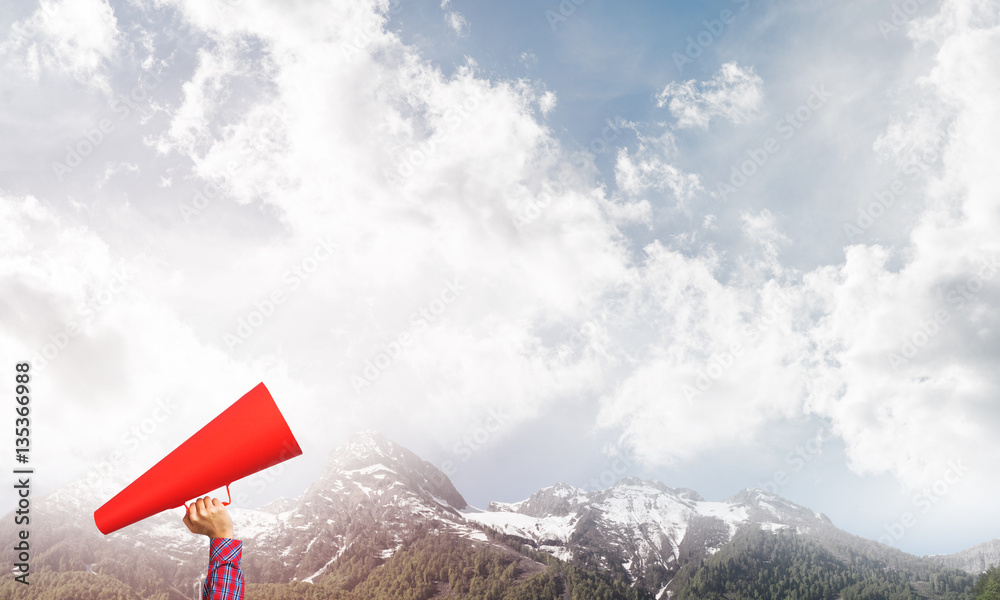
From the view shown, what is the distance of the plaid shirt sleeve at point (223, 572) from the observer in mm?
4660

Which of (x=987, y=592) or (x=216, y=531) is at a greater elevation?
(x=216, y=531)

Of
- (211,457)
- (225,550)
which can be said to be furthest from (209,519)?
(211,457)

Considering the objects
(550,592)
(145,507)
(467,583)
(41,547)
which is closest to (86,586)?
(41,547)

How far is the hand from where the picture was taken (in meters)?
4.86

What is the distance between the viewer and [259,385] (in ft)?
18.9

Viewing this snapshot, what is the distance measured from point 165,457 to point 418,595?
219385mm

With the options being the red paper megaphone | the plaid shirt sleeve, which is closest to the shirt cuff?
the plaid shirt sleeve

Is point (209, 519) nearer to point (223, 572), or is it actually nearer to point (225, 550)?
point (225, 550)

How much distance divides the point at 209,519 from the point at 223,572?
48 centimetres

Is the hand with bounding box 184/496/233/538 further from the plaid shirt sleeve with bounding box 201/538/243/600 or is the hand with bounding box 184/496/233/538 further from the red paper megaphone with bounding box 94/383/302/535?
the red paper megaphone with bounding box 94/383/302/535

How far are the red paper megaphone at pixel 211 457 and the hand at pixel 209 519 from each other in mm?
603

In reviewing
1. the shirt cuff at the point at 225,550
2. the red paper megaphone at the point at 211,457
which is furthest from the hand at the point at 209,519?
the red paper megaphone at the point at 211,457

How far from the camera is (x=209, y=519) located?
4.87 metres

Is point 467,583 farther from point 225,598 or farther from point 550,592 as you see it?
point 225,598
